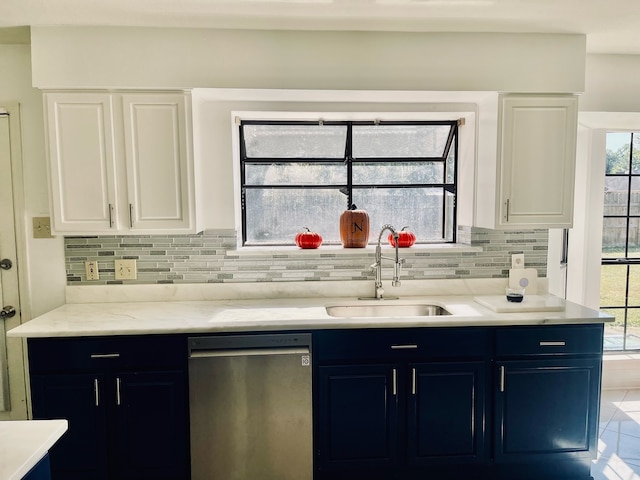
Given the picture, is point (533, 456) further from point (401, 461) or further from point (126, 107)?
point (126, 107)

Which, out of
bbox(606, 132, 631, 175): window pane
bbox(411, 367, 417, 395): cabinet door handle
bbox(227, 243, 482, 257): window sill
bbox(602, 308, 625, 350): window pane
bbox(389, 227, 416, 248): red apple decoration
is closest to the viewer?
A: bbox(411, 367, 417, 395): cabinet door handle

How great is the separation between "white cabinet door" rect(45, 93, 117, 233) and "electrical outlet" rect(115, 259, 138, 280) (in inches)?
14.6

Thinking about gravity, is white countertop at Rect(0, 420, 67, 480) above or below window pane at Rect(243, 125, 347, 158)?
below

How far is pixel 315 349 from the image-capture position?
7.58 feet

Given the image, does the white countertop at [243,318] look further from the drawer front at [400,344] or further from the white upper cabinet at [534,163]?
the white upper cabinet at [534,163]

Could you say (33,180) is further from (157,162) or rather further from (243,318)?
(243,318)

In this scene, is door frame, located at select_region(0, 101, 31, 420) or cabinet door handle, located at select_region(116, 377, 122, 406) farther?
door frame, located at select_region(0, 101, 31, 420)

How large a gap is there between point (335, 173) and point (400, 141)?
51 centimetres

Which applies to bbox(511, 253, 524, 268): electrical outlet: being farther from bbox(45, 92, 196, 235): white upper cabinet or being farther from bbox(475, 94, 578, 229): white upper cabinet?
bbox(45, 92, 196, 235): white upper cabinet

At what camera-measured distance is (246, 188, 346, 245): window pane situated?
10.1ft

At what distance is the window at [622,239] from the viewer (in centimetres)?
344

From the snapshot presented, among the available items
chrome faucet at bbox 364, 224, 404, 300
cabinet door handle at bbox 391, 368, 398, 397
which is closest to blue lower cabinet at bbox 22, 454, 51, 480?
cabinet door handle at bbox 391, 368, 398, 397

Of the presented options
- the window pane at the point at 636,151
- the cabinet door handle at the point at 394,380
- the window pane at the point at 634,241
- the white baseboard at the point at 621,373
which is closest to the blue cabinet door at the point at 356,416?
the cabinet door handle at the point at 394,380

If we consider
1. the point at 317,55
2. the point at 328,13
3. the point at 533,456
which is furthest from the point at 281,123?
the point at 533,456
